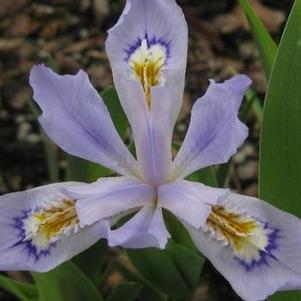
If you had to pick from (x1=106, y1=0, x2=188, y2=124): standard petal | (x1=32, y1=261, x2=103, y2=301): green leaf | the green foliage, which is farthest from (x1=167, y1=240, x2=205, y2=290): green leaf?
(x1=106, y1=0, x2=188, y2=124): standard petal

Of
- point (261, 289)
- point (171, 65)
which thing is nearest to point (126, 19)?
point (171, 65)

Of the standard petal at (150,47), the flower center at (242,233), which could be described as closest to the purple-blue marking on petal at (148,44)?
the standard petal at (150,47)

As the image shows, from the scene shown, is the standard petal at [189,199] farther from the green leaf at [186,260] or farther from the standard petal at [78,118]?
the green leaf at [186,260]

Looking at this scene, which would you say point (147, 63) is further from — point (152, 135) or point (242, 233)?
point (242, 233)

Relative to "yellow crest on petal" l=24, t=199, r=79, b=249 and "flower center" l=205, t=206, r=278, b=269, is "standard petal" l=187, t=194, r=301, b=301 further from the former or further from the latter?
"yellow crest on petal" l=24, t=199, r=79, b=249

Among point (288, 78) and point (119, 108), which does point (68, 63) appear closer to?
point (119, 108)
